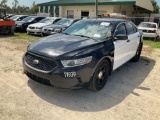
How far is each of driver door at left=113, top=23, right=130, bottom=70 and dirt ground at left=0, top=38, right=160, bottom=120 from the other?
516mm

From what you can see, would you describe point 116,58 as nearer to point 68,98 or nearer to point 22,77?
point 68,98

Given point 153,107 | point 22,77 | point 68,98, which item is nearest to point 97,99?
point 68,98

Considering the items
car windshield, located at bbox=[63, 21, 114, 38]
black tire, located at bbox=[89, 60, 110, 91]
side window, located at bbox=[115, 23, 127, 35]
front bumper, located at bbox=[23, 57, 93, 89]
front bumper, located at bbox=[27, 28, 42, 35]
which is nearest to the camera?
front bumper, located at bbox=[23, 57, 93, 89]

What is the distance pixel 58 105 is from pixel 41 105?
333 mm

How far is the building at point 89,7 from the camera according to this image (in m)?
25.9

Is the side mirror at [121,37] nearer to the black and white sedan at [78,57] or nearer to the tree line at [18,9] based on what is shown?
the black and white sedan at [78,57]

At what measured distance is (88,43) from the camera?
472 cm

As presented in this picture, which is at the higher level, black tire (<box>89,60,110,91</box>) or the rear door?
the rear door

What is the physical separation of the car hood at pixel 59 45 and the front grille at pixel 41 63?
0.41 feet

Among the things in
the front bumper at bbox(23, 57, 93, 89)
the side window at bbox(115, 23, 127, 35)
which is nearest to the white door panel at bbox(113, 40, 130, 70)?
the side window at bbox(115, 23, 127, 35)

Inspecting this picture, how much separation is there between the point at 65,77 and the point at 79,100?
66 cm

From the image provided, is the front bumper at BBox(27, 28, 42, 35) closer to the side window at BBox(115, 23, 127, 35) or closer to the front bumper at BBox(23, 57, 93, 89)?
the side window at BBox(115, 23, 127, 35)

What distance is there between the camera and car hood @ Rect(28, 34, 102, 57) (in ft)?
14.1

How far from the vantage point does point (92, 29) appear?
5574 mm
